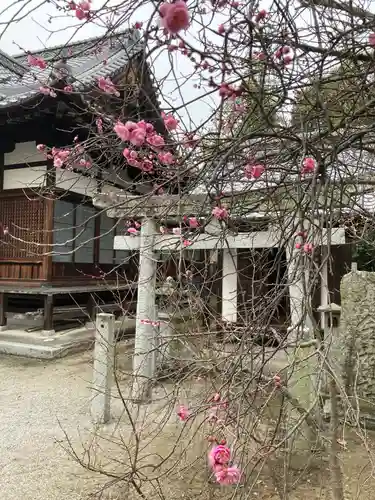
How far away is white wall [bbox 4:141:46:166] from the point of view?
7.35 m

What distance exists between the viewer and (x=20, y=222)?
290 inches

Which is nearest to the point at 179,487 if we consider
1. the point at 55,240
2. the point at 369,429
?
the point at 369,429

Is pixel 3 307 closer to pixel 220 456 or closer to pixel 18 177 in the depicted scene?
pixel 18 177

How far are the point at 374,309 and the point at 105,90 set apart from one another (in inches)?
123

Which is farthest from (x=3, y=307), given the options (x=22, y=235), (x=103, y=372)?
(x=103, y=372)

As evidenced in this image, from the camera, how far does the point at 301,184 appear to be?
1747 millimetres

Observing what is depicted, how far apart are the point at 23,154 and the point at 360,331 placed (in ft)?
20.4

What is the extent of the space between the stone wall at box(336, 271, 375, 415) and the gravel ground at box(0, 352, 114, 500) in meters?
Answer: 2.45

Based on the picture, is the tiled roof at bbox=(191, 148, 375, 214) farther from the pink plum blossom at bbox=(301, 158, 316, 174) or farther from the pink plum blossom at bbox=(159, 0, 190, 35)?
the pink plum blossom at bbox=(159, 0, 190, 35)

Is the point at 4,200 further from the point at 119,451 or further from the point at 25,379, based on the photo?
the point at 119,451

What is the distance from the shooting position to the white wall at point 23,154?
735 cm

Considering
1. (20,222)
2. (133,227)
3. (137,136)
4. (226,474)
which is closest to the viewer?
(226,474)

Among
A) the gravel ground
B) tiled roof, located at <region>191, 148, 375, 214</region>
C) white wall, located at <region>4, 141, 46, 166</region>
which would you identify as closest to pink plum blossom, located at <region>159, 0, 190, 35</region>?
tiled roof, located at <region>191, 148, 375, 214</region>

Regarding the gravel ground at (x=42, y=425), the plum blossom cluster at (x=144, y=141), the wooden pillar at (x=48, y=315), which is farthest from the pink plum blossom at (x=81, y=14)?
the wooden pillar at (x=48, y=315)
